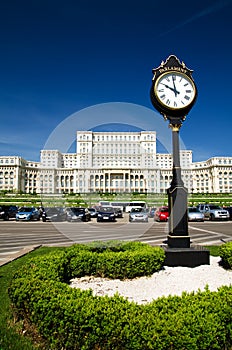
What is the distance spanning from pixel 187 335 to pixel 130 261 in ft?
10.8

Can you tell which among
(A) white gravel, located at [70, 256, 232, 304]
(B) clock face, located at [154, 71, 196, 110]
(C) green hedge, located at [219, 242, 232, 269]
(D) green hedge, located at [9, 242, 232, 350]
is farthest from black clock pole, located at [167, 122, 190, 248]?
(D) green hedge, located at [9, 242, 232, 350]

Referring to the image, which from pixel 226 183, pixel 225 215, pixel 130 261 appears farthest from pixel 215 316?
pixel 226 183

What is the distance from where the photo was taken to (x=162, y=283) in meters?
5.54

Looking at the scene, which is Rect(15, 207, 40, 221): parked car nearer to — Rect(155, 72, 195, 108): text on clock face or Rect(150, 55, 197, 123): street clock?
Rect(150, 55, 197, 123): street clock

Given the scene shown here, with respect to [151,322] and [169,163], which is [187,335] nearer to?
[151,322]

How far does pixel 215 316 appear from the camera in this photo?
9.43 ft

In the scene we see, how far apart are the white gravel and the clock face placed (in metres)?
4.26

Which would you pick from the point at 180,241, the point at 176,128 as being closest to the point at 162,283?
the point at 180,241

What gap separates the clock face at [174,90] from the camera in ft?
23.9

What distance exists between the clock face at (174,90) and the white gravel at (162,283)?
426 cm

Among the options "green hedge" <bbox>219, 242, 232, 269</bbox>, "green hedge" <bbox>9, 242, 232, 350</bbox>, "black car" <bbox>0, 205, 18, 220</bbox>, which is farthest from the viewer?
"black car" <bbox>0, 205, 18, 220</bbox>

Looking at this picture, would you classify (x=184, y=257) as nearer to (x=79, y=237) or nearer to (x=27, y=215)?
(x=79, y=237)

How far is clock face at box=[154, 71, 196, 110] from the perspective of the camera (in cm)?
729

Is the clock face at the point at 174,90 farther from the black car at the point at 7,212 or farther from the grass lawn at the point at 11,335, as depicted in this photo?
the black car at the point at 7,212
